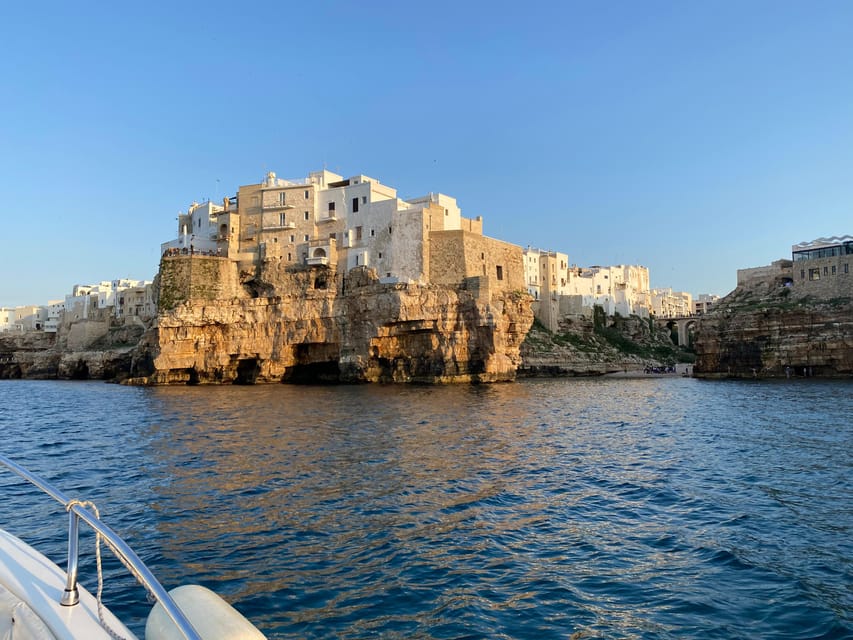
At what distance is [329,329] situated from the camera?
50875 mm

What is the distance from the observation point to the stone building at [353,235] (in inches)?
1993

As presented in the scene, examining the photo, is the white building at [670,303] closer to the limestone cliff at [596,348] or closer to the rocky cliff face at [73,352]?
the limestone cliff at [596,348]

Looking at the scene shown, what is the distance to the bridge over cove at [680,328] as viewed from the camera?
93.4 meters

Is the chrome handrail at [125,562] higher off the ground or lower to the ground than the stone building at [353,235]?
lower

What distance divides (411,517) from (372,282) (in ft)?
134

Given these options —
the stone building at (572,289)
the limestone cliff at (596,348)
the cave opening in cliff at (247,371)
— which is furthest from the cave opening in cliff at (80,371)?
the stone building at (572,289)

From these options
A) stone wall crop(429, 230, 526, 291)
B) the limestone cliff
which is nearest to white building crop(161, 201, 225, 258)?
stone wall crop(429, 230, 526, 291)

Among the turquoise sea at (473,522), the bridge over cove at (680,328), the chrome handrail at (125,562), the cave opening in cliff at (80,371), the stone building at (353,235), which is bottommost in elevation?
the turquoise sea at (473,522)

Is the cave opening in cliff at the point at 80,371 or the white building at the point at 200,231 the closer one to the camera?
the white building at the point at 200,231

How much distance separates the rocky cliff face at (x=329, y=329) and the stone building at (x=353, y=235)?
2.01m

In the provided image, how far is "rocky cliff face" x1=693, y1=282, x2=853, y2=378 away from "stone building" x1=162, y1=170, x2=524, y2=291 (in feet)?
68.0

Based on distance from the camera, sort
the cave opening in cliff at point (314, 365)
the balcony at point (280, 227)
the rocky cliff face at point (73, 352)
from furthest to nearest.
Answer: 1. the rocky cliff face at point (73, 352)
2. the balcony at point (280, 227)
3. the cave opening in cliff at point (314, 365)

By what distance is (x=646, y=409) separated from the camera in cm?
3147

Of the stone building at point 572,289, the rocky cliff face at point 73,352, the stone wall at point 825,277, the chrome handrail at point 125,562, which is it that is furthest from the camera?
the stone building at point 572,289
